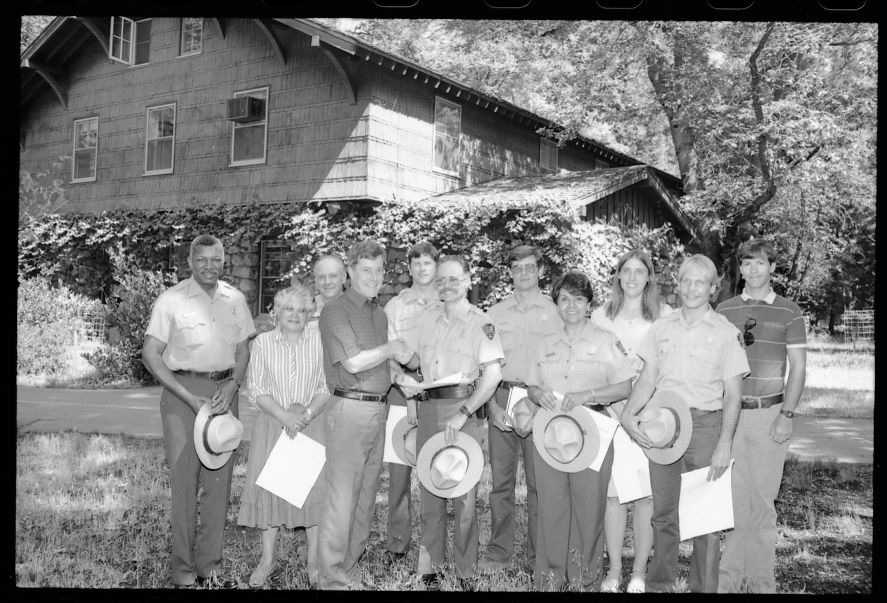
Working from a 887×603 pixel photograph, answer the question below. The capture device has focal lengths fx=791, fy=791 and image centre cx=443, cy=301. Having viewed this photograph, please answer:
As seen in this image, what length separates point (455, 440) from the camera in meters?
4.09

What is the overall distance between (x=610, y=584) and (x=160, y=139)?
13.6 metres

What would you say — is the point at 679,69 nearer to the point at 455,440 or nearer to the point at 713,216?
the point at 713,216

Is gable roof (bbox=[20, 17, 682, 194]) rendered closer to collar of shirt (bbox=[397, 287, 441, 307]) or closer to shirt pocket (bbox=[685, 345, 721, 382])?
collar of shirt (bbox=[397, 287, 441, 307])

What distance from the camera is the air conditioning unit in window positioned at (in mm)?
13609

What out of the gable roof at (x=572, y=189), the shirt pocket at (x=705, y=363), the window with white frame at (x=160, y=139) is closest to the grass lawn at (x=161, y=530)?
the shirt pocket at (x=705, y=363)

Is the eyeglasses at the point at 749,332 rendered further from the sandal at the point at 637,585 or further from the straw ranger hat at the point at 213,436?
the straw ranger hat at the point at 213,436

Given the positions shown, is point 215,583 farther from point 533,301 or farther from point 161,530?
point 533,301

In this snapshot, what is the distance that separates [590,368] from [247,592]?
6.47 ft

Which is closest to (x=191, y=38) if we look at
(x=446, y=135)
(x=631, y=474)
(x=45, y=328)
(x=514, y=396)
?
(x=446, y=135)

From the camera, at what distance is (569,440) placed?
13.2 feet

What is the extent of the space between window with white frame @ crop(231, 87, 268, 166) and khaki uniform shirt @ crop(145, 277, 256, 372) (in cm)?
1008

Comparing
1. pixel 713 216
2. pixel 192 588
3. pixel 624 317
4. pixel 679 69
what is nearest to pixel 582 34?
pixel 679 69

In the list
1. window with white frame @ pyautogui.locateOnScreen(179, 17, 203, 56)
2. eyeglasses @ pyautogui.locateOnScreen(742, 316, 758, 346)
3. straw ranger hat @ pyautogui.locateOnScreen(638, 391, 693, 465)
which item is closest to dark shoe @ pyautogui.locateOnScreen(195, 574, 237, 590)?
straw ranger hat @ pyautogui.locateOnScreen(638, 391, 693, 465)

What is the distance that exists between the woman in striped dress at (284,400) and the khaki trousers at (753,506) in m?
2.16
